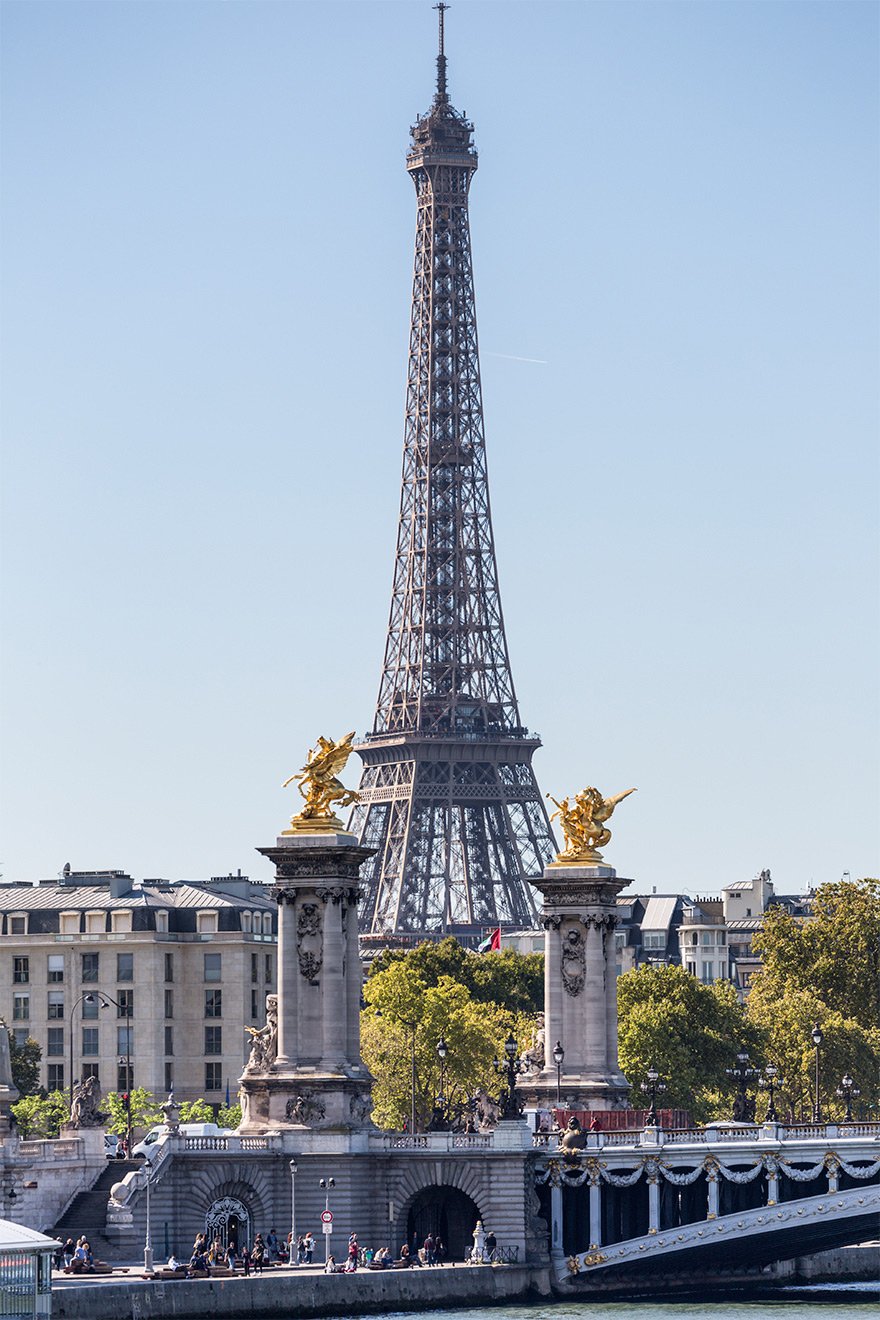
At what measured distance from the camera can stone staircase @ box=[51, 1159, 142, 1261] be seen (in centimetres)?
10762

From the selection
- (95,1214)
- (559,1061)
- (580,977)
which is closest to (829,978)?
(580,977)

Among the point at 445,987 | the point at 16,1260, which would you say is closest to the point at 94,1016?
the point at 445,987

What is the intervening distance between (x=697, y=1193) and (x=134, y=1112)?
1706 inches

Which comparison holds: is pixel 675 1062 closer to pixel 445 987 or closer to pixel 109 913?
pixel 445 987

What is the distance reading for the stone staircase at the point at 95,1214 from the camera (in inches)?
4237

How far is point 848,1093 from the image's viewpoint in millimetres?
130625

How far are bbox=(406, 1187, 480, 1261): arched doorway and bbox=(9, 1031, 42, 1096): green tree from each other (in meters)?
43.2

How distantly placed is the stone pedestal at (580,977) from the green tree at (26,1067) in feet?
115

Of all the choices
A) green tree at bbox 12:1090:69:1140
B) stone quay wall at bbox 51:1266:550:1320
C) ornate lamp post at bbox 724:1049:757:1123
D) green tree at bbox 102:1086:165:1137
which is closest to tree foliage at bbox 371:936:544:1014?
green tree at bbox 102:1086:165:1137

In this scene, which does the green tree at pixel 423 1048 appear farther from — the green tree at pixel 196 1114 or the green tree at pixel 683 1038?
the green tree at pixel 196 1114

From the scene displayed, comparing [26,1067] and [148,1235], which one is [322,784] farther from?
[26,1067]

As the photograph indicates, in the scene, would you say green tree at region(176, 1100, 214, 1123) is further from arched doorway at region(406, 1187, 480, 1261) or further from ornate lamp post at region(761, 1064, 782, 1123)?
arched doorway at region(406, 1187, 480, 1261)

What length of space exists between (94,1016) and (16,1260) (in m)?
79.1

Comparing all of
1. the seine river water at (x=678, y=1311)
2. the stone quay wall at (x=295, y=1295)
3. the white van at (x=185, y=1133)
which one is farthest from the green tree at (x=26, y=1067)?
the stone quay wall at (x=295, y=1295)
